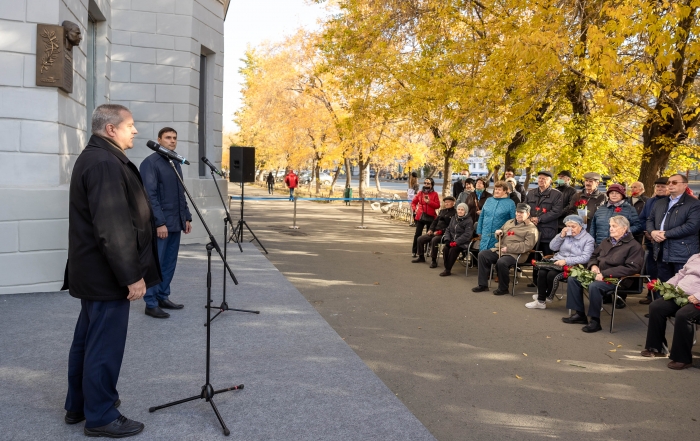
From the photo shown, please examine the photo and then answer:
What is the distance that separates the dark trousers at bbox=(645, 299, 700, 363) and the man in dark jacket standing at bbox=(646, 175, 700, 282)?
2.05m

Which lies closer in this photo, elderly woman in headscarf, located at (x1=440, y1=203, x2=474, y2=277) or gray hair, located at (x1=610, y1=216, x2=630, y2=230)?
gray hair, located at (x1=610, y1=216, x2=630, y2=230)

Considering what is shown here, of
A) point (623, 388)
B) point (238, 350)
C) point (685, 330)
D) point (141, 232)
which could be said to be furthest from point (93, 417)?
point (685, 330)

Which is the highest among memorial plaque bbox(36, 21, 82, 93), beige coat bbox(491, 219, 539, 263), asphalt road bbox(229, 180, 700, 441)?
memorial plaque bbox(36, 21, 82, 93)

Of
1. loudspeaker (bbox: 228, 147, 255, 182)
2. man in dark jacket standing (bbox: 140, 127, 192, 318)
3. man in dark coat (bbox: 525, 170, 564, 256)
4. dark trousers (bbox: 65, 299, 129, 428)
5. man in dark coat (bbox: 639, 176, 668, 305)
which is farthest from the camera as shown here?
loudspeaker (bbox: 228, 147, 255, 182)

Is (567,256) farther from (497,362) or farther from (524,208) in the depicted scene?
(497,362)

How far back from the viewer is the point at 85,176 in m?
3.74

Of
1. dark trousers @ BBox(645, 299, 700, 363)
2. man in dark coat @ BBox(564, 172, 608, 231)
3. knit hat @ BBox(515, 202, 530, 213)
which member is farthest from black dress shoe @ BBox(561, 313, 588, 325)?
man in dark coat @ BBox(564, 172, 608, 231)

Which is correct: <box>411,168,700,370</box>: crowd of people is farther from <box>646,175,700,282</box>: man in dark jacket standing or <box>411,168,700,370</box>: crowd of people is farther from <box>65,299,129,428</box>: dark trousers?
<box>65,299,129,428</box>: dark trousers

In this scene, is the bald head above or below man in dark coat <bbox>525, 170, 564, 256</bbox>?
above

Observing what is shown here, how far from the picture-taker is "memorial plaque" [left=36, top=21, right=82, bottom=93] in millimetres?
7766

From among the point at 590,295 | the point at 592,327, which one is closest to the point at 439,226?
the point at 590,295

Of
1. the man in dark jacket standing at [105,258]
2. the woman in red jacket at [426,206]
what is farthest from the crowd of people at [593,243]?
the man in dark jacket standing at [105,258]

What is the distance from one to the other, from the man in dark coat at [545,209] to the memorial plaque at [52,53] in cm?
746

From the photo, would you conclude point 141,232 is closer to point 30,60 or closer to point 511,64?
point 30,60
